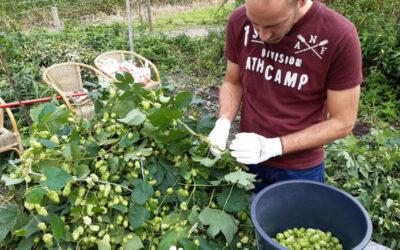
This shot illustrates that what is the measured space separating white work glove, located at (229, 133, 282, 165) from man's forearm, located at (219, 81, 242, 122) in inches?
11.5

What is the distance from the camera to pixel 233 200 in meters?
1.21

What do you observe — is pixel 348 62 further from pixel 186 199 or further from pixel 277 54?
pixel 186 199

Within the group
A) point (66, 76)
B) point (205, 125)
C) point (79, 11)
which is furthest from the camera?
point (79, 11)

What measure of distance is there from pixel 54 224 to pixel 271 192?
0.64m

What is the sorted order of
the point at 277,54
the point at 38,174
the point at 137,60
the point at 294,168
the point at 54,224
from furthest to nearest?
the point at 137,60, the point at 294,168, the point at 277,54, the point at 38,174, the point at 54,224

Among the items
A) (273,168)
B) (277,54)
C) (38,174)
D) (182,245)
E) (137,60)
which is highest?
(277,54)

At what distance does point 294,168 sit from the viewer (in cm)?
157

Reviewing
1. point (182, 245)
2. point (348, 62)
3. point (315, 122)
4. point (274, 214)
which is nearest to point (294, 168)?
point (315, 122)

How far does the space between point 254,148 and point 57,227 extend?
0.73 m

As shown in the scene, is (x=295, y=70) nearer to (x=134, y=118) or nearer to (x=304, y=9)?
(x=304, y=9)

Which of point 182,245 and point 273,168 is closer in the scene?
point 182,245

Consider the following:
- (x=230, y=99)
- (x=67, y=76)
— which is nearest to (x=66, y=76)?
(x=67, y=76)

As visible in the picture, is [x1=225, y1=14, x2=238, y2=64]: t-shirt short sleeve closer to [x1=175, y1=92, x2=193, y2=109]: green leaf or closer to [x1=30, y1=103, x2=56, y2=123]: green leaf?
[x1=175, y1=92, x2=193, y2=109]: green leaf

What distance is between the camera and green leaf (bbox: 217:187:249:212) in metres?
1.20
